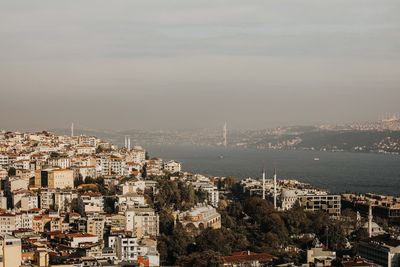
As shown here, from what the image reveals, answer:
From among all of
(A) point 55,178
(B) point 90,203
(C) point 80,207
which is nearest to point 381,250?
(B) point 90,203

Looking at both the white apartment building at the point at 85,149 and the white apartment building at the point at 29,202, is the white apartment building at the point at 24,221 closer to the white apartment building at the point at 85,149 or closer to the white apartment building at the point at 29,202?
the white apartment building at the point at 29,202

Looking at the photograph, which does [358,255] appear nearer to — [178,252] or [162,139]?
[178,252]

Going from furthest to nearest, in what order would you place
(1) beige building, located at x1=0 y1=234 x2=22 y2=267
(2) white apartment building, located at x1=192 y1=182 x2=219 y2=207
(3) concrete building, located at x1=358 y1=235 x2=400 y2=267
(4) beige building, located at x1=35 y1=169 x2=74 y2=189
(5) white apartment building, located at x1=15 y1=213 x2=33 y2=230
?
(2) white apartment building, located at x1=192 y1=182 x2=219 y2=207
(4) beige building, located at x1=35 y1=169 x2=74 y2=189
(5) white apartment building, located at x1=15 y1=213 x2=33 y2=230
(3) concrete building, located at x1=358 y1=235 x2=400 y2=267
(1) beige building, located at x1=0 y1=234 x2=22 y2=267

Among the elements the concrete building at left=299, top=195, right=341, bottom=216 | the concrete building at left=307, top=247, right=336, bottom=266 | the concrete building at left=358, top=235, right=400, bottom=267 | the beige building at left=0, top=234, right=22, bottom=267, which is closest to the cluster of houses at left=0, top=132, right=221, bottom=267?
the beige building at left=0, top=234, right=22, bottom=267

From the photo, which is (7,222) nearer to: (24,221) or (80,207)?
(24,221)

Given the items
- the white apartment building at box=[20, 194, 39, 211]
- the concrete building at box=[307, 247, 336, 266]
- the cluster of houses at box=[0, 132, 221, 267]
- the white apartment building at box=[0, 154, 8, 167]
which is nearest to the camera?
the cluster of houses at box=[0, 132, 221, 267]

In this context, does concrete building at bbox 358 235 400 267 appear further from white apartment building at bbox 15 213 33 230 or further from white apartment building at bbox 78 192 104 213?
white apartment building at bbox 15 213 33 230

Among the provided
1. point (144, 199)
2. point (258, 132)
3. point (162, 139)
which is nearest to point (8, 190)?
point (144, 199)

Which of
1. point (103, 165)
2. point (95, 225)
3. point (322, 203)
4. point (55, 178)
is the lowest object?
point (322, 203)
